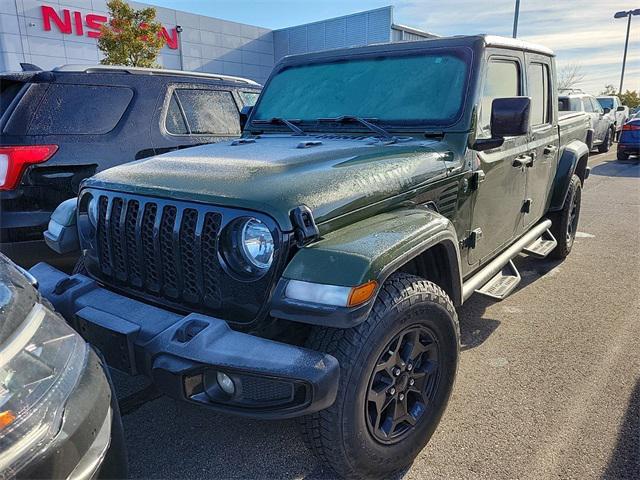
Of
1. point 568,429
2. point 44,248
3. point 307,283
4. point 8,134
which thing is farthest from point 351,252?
point 8,134

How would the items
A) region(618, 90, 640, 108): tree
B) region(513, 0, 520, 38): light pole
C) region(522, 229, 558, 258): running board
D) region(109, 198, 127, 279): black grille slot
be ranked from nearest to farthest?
region(109, 198, 127, 279): black grille slot
region(522, 229, 558, 258): running board
region(513, 0, 520, 38): light pole
region(618, 90, 640, 108): tree

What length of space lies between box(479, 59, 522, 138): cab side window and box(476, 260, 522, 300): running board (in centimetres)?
101

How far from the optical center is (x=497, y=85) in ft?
11.2

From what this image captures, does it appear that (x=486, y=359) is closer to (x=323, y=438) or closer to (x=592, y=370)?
(x=592, y=370)

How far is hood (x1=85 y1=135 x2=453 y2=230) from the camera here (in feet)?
6.97

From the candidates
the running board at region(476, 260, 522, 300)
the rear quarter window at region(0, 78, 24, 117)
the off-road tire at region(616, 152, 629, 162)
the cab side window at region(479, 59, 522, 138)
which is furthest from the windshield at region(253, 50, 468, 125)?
the off-road tire at region(616, 152, 629, 162)

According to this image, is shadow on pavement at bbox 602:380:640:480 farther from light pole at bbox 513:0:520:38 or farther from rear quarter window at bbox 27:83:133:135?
light pole at bbox 513:0:520:38

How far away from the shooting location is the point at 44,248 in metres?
3.79

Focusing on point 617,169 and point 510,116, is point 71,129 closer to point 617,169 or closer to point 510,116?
point 510,116

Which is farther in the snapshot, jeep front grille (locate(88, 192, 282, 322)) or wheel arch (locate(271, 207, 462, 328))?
jeep front grille (locate(88, 192, 282, 322))

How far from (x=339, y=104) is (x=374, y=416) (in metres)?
2.05

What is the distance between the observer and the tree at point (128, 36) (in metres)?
14.9

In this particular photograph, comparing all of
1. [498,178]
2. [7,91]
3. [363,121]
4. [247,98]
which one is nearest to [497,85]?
[498,178]

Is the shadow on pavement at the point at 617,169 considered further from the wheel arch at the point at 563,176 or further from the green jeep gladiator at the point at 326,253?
the green jeep gladiator at the point at 326,253
